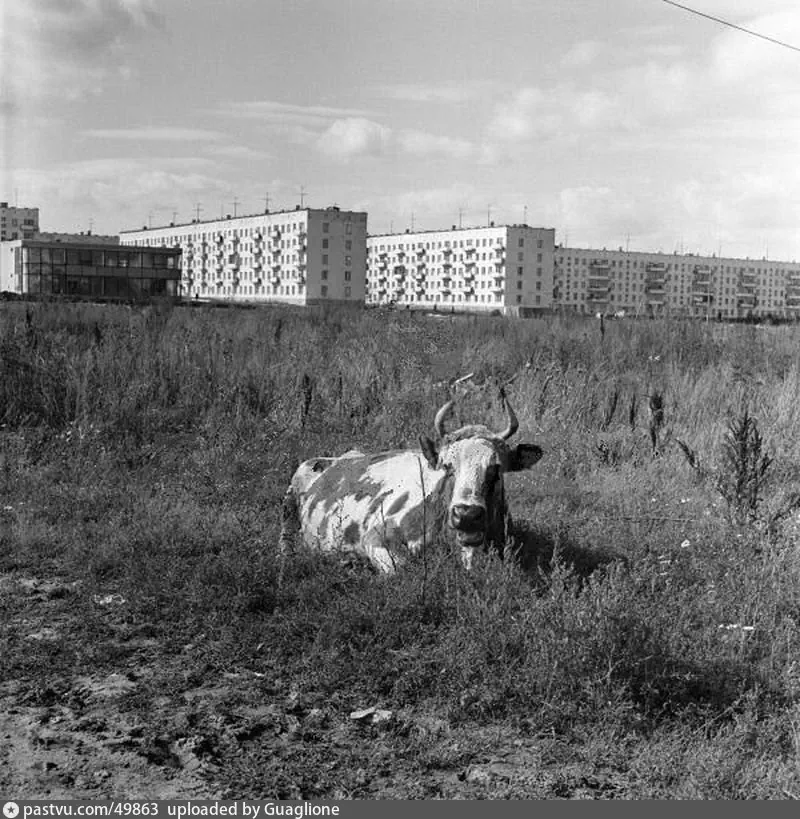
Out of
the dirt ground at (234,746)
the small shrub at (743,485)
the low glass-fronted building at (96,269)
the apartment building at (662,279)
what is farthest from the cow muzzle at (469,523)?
the apartment building at (662,279)

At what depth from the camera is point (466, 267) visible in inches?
5276

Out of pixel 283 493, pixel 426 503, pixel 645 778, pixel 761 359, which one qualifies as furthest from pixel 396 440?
pixel 761 359

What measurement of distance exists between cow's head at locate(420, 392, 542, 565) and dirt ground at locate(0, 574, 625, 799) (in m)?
A: 1.57

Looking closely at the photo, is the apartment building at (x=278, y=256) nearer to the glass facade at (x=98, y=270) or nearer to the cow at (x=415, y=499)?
the glass facade at (x=98, y=270)

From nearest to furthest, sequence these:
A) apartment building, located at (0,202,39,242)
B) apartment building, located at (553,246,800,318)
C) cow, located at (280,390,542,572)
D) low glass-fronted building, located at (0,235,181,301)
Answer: cow, located at (280,390,542,572) < low glass-fronted building, located at (0,235,181,301) < apartment building, located at (0,202,39,242) < apartment building, located at (553,246,800,318)

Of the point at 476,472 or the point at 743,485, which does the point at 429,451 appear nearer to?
the point at 476,472

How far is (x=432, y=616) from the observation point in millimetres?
5453

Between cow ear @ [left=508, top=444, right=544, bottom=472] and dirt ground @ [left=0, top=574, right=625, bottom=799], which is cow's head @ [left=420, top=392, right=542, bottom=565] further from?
dirt ground @ [left=0, top=574, right=625, bottom=799]

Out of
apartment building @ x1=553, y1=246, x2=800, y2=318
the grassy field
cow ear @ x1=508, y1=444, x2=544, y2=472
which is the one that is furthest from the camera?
apartment building @ x1=553, y1=246, x2=800, y2=318

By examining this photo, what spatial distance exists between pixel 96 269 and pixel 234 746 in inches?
3238

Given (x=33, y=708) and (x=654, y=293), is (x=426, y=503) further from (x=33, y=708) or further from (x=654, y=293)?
(x=654, y=293)

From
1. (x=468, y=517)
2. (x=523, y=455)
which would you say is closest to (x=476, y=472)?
(x=468, y=517)

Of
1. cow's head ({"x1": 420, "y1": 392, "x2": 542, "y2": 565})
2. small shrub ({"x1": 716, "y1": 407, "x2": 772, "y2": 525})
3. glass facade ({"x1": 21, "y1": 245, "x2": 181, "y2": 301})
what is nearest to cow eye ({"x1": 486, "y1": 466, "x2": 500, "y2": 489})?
cow's head ({"x1": 420, "y1": 392, "x2": 542, "y2": 565})

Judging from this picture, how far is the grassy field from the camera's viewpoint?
4047mm
